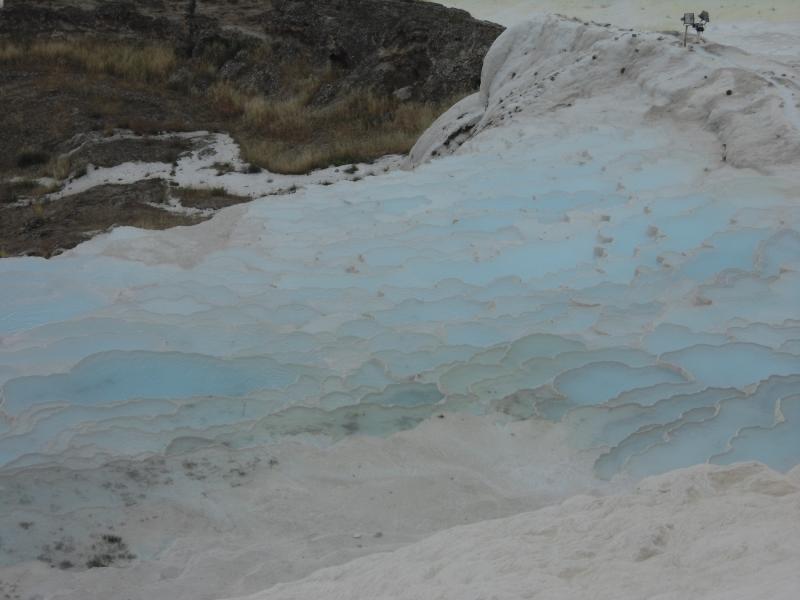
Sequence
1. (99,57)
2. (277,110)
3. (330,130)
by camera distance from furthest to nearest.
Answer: (99,57) < (277,110) < (330,130)

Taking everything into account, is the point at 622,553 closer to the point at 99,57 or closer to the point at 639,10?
the point at 99,57

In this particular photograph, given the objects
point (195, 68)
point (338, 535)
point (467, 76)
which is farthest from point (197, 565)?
point (195, 68)

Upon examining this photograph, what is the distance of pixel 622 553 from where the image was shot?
250 cm

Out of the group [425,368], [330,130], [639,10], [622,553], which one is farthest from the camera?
[639,10]

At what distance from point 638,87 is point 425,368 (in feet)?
15.0

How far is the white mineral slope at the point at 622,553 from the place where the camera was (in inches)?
86.4

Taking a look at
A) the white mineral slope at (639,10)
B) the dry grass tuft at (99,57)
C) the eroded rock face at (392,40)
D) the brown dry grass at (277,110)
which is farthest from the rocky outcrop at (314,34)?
the white mineral slope at (639,10)

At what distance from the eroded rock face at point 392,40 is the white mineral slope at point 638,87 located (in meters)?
4.52

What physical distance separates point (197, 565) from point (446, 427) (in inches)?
49.0

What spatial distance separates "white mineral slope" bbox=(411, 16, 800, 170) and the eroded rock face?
4.52 metres

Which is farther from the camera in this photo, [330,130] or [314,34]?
[314,34]

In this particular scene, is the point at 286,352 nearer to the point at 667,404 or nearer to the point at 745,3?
the point at 667,404

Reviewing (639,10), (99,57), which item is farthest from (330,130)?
(639,10)

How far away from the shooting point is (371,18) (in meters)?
17.7
